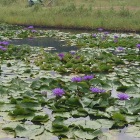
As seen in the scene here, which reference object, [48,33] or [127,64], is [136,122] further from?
[48,33]

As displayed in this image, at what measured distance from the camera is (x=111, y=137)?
9.79ft

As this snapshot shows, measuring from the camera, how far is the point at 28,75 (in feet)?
17.2

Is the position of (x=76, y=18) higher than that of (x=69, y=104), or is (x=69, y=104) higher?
(x=69, y=104)

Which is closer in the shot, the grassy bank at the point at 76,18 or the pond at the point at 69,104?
the pond at the point at 69,104

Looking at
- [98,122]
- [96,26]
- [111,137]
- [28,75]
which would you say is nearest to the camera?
[111,137]

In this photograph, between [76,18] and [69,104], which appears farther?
[76,18]

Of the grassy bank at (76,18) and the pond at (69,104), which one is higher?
the pond at (69,104)

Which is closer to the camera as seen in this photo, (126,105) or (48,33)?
(126,105)

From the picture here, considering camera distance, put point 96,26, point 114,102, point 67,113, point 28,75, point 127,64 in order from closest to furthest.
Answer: point 67,113 < point 114,102 < point 28,75 < point 127,64 < point 96,26

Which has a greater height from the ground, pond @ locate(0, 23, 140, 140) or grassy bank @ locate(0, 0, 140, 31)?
pond @ locate(0, 23, 140, 140)

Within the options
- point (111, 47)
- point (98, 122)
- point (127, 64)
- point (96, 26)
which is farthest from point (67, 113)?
point (96, 26)

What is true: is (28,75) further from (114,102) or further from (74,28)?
(74,28)

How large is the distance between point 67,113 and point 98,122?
404mm

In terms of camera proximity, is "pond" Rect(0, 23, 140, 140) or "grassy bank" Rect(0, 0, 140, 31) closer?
"pond" Rect(0, 23, 140, 140)
